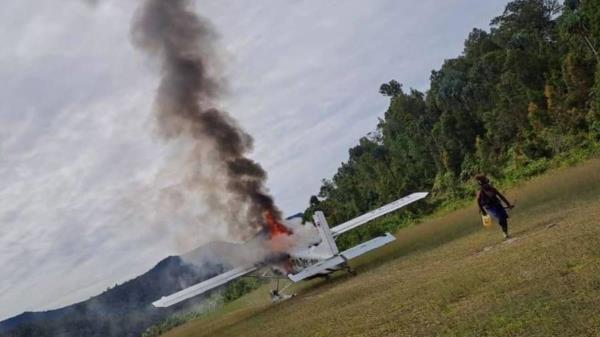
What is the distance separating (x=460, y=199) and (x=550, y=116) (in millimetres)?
11783

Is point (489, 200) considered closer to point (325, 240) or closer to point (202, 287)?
point (325, 240)

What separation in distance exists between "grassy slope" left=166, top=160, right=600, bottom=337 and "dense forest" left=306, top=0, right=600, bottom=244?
88.4ft

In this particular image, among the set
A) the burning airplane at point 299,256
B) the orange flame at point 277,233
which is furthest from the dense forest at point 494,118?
the burning airplane at point 299,256

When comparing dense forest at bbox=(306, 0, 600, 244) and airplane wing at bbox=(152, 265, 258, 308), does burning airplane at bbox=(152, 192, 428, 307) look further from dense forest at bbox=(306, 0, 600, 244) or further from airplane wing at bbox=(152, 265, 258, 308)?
dense forest at bbox=(306, 0, 600, 244)

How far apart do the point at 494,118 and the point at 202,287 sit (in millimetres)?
49710

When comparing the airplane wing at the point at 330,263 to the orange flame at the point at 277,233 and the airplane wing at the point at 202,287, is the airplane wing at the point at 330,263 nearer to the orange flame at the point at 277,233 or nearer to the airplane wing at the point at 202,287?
the orange flame at the point at 277,233

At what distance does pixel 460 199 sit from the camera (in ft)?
165

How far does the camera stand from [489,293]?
960 cm

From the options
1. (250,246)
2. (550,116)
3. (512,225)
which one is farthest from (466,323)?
(550,116)

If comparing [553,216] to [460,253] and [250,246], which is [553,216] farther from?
[250,246]

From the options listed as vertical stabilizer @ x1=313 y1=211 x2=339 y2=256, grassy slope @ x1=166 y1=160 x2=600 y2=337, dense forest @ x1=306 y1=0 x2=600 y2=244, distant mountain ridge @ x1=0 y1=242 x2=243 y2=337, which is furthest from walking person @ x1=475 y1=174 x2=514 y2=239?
distant mountain ridge @ x1=0 y1=242 x2=243 y2=337

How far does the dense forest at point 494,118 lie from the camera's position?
49.0 meters

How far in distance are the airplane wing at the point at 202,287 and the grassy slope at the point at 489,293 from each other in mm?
7716

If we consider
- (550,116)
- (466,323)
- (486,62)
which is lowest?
(466,323)
